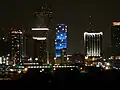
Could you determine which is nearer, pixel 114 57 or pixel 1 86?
pixel 1 86

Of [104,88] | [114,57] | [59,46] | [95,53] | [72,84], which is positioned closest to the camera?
[104,88]

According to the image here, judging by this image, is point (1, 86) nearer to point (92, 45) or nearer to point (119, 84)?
point (119, 84)

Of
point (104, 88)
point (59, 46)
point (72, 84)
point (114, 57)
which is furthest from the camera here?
point (59, 46)

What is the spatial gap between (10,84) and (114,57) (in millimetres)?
75319

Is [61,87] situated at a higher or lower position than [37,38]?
lower

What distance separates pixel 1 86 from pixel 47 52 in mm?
78334

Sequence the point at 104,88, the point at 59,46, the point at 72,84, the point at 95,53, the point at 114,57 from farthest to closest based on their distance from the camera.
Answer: the point at 95,53
the point at 59,46
the point at 114,57
the point at 72,84
the point at 104,88

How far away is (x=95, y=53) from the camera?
10750cm

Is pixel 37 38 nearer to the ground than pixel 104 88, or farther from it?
farther from it

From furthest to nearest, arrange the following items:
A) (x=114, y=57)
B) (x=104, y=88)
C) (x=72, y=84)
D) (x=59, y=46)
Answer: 1. (x=59, y=46)
2. (x=114, y=57)
3. (x=72, y=84)
4. (x=104, y=88)

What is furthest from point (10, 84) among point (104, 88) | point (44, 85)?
point (104, 88)

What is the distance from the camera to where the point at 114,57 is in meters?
88.6

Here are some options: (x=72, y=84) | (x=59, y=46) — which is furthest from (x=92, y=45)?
(x=72, y=84)

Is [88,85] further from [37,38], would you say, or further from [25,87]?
[37,38]
